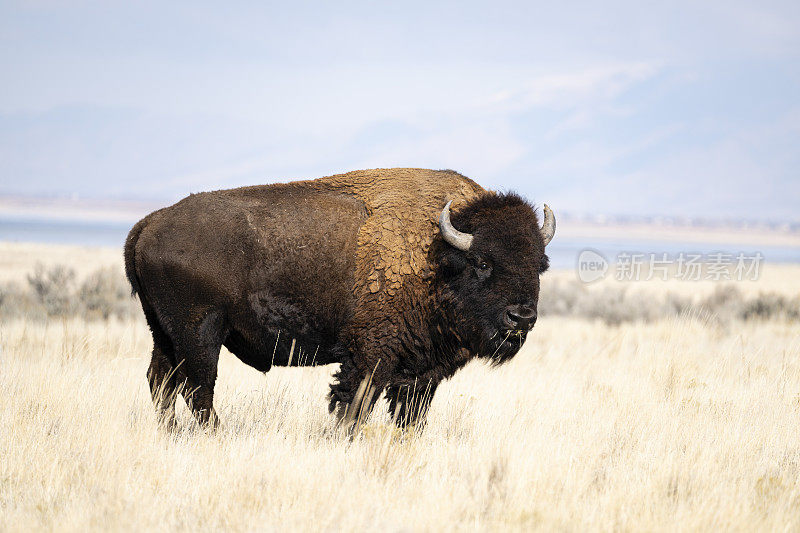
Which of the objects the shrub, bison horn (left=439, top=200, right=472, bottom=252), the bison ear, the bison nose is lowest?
the shrub

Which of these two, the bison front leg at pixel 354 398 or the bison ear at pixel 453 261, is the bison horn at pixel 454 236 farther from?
the bison front leg at pixel 354 398

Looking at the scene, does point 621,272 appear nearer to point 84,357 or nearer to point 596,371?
point 596,371

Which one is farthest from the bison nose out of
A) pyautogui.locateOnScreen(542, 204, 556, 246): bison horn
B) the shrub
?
the shrub

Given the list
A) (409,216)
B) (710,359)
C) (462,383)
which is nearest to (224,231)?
(409,216)

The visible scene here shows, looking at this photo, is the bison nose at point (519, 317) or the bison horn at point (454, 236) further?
the bison horn at point (454, 236)

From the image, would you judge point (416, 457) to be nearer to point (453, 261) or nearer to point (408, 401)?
point (408, 401)

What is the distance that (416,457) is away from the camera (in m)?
5.22

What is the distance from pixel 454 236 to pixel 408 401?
1419 millimetres

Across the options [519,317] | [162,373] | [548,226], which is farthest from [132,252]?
[548,226]

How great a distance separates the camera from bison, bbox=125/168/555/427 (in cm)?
586

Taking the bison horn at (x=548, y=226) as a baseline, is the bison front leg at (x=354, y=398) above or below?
below

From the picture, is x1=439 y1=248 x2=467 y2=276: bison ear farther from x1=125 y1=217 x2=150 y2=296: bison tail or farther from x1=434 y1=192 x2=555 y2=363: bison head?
Answer: x1=125 y1=217 x2=150 y2=296: bison tail

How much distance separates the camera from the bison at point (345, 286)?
19.2 ft

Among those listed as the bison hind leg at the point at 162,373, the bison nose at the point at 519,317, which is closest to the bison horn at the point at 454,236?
the bison nose at the point at 519,317
